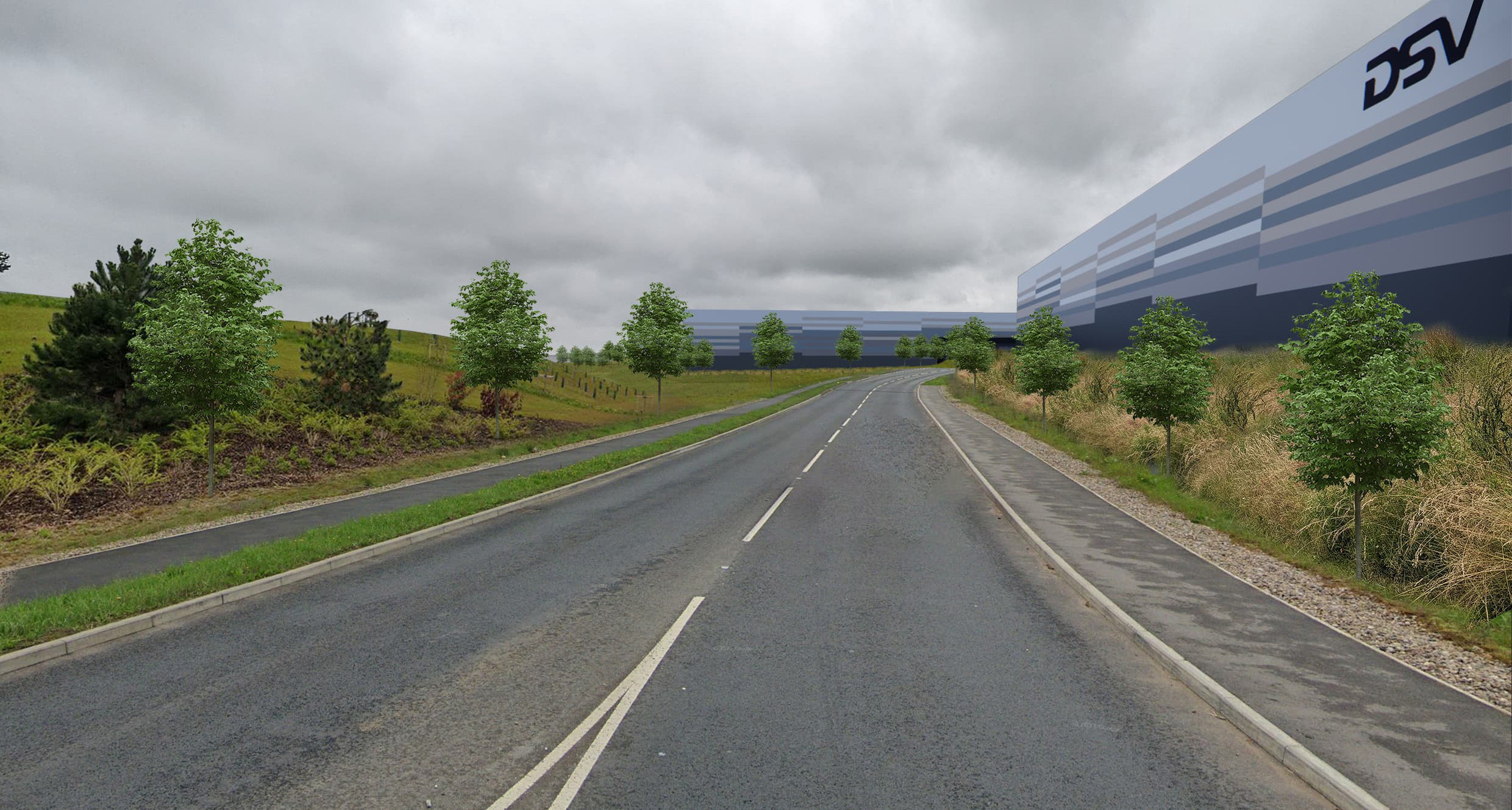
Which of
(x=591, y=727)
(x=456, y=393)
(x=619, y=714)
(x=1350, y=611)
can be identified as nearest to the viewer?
(x=591, y=727)

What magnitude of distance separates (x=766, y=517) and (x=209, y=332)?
42.2 feet

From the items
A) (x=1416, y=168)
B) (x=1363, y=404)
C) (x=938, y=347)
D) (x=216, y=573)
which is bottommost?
(x=216, y=573)

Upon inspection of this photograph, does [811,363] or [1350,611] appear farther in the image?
[811,363]

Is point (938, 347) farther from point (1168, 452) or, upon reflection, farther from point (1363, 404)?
point (1363, 404)

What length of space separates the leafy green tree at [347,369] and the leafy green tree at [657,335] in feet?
39.6

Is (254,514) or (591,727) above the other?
(591,727)

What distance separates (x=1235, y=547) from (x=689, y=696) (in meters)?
9.34

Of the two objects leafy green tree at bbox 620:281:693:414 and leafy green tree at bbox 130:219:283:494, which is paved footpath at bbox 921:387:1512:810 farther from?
leafy green tree at bbox 620:281:693:414

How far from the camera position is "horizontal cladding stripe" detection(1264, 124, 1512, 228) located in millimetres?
13836

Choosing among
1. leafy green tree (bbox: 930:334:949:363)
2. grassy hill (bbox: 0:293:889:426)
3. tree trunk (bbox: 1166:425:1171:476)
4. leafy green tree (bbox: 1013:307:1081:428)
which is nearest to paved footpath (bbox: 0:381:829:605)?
grassy hill (bbox: 0:293:889:426)

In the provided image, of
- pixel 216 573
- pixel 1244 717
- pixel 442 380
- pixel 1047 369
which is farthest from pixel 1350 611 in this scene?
pixel 442 380

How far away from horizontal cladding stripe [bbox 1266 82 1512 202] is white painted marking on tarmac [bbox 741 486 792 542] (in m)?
17.6

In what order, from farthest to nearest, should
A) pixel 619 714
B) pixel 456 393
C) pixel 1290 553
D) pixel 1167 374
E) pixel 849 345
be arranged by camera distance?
pixel 849 345, pixel 456 393, pixel 1167 374, pixel 1290 553, pixel 619 714

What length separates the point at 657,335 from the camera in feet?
106
